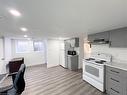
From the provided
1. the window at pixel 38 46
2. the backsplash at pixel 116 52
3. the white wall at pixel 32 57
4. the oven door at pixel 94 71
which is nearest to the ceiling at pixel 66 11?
the backsplash at pixel 116 52

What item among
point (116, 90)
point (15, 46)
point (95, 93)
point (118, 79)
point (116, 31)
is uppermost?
point (116, 31)

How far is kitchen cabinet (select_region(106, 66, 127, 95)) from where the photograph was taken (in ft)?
7.59

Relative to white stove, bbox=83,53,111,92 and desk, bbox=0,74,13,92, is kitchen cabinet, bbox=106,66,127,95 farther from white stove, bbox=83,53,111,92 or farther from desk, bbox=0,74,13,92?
desk, bbox=0,74,13,92

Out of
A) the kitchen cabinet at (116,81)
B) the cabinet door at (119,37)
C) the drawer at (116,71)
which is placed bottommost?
the kitchen cabinet at (116,81)

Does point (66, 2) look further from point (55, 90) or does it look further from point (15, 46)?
point (15, 46)

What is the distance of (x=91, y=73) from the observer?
345 cm

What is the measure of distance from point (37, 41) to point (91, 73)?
533 cm

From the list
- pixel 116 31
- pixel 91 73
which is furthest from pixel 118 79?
pixel 116 31

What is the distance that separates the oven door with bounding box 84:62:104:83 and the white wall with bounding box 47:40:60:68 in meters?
3.18

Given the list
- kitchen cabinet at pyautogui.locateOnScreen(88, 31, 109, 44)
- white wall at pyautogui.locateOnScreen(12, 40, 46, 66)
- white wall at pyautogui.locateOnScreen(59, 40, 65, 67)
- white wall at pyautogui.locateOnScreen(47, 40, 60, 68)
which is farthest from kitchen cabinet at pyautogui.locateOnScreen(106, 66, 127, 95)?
white wall at pyautogui.locateOnScreen(12, 40, 46, 66)

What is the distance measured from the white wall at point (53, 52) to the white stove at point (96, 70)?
318 cm

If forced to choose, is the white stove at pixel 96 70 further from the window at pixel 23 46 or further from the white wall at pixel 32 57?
the window at pixel 23 46

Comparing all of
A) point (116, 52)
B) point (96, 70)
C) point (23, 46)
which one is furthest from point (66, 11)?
point (23, 46)

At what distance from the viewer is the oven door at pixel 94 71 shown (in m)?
2.96
